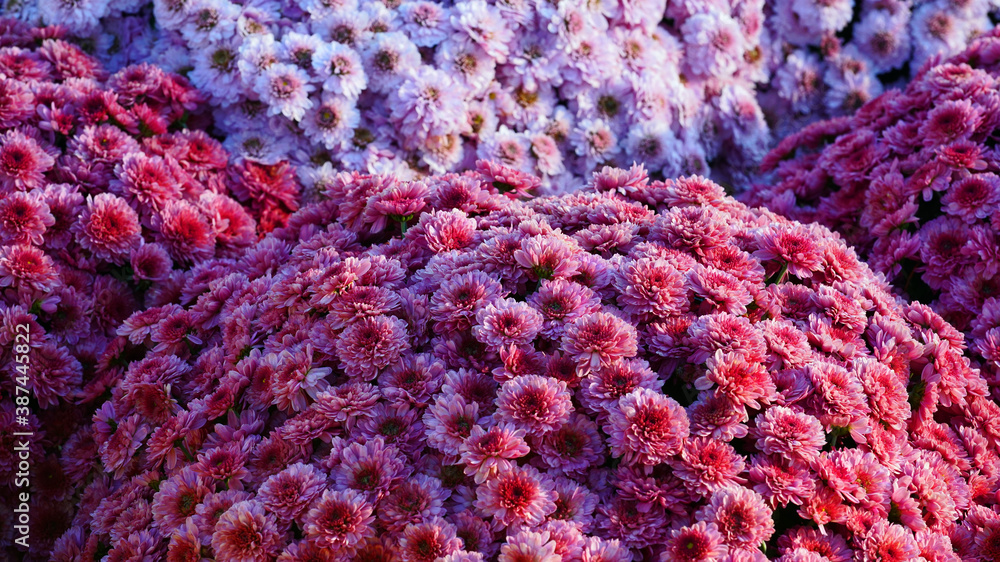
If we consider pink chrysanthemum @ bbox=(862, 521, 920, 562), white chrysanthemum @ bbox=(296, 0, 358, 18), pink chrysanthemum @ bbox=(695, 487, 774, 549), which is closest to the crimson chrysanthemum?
white chrysanthemum @ bbox=(296, 0, 358, 18)

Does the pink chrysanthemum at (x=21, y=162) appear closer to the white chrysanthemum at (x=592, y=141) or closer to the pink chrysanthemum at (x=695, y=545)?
the white chrysanthemum at (x=592, y=141)

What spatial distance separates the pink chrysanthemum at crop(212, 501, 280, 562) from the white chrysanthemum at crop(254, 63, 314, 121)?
2059 millimetres

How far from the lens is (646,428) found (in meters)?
1.89

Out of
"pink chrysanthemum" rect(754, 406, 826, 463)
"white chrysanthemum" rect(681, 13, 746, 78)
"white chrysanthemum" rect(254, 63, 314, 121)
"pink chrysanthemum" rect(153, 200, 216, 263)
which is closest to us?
"pink chrysanthemum" rect(754, 406, 826, 463)

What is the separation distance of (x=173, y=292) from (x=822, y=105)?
383 cm

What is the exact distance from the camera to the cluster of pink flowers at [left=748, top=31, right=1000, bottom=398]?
2.93 m

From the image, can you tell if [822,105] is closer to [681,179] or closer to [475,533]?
[681,179]

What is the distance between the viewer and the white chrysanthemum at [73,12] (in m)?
3.78

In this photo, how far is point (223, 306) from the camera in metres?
2.68

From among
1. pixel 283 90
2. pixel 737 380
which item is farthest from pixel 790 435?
pixel 283 90

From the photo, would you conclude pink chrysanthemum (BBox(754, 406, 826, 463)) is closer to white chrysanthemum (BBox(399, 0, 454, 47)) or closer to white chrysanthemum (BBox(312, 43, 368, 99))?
white chrysanthemum (BBox(312, 43, 368, 99))

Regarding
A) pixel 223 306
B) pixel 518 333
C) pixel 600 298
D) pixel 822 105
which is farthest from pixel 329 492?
pixel 822 105

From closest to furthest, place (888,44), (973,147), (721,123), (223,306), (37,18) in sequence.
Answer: (223,306), (973,147), (37,18), (721,123), (888,44)

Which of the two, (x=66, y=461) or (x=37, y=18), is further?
(x=37, y=18)
